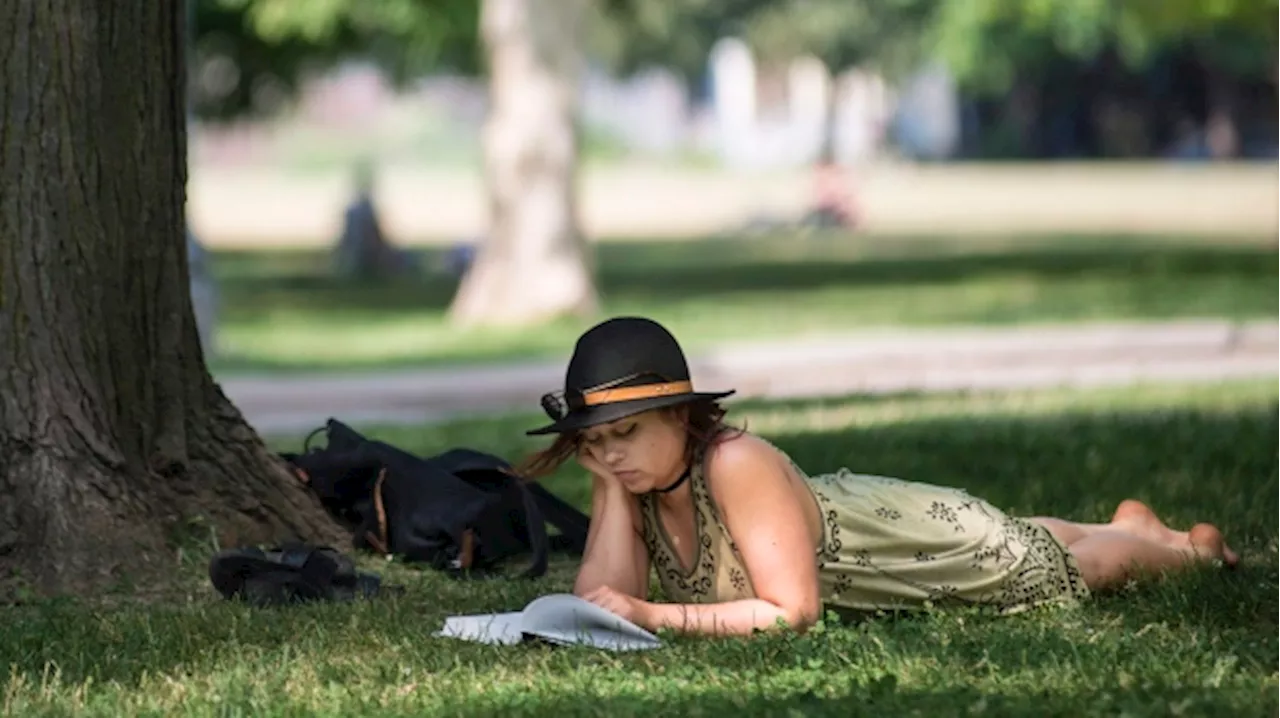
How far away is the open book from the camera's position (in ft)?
18.9

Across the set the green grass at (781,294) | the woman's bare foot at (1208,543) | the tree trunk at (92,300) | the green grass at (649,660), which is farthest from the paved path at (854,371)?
the woman's bare foot at (1208,543)

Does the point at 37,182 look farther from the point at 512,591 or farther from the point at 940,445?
the point at 940,445

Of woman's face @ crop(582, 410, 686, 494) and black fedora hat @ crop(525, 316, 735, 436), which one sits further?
woman's face @ crop(582, 410, 686, 494)

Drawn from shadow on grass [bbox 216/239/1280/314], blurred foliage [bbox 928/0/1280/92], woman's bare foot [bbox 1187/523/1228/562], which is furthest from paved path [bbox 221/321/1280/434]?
shadow on grass [bbox 216/239/1280/314]

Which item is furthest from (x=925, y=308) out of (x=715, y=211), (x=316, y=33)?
(x=715, y=211)

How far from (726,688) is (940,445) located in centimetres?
512

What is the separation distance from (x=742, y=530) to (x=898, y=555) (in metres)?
0.64

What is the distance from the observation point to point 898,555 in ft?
20.7

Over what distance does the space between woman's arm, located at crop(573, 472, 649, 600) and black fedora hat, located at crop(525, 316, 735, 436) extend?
0.34 m

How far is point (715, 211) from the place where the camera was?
52.5 m

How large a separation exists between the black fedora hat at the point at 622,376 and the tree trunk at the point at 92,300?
186 cm

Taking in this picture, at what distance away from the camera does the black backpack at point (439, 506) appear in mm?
7410

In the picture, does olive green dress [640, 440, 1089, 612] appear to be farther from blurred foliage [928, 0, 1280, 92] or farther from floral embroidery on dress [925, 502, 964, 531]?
blurred foliage [928, 0, 1280, 92]

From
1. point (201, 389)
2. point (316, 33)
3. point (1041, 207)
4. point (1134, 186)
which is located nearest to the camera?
Answer: point (201, 389)
